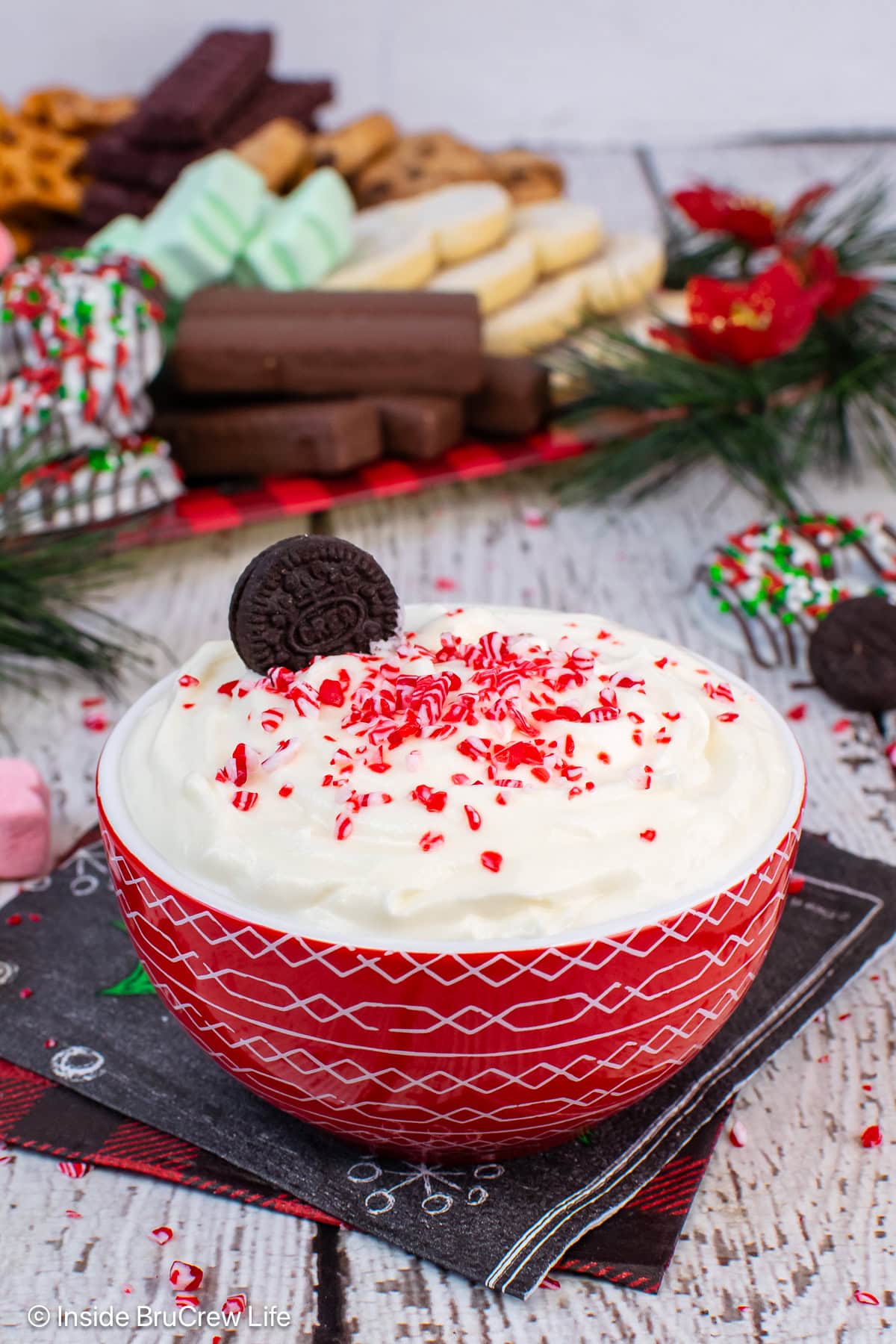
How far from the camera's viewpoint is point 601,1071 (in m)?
0.97

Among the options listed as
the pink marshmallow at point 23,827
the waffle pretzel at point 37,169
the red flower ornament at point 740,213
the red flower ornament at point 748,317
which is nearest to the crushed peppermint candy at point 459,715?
the pink marshmallow at point 23,827

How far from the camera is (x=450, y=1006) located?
2.98 feet

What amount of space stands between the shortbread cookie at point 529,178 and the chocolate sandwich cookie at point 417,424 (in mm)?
1030

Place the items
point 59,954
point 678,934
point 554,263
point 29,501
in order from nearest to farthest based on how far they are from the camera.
A: point 678,934
point 59,954
point 29,501
point 554,263

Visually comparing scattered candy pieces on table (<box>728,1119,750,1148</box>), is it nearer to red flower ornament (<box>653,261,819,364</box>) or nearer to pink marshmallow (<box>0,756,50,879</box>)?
pink marshmallow (<box>0,756,50,879</box>)

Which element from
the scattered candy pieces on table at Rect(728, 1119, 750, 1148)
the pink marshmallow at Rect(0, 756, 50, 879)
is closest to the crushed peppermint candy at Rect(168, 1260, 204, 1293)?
the scattered candy pieces on table at Rect(728, 1119, 750, 1148)

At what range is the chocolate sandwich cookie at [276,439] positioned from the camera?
218cm

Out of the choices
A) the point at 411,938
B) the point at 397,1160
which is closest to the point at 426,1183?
the point at 397,1160

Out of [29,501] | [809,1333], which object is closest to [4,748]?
[29,501]

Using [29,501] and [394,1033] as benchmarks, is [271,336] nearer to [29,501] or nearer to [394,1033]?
[29,501]

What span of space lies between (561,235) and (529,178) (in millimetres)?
566

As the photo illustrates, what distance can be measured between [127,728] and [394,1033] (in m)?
0.35

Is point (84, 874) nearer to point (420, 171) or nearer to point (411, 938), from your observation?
point (411, 938)

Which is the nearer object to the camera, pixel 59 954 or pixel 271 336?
pixel 59 954
